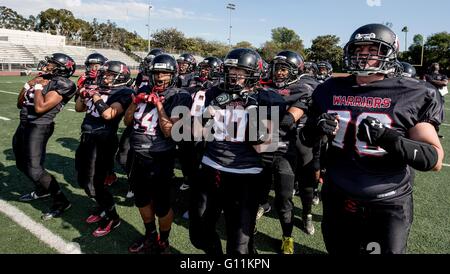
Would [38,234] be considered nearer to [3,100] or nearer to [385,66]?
[385,66]

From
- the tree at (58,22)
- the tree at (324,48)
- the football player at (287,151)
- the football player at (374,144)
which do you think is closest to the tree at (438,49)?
the tree at (324,48)

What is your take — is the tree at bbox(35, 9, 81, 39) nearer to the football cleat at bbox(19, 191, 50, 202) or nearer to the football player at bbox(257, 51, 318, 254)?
the football cleat at bbox(19, 191, 50, 202)

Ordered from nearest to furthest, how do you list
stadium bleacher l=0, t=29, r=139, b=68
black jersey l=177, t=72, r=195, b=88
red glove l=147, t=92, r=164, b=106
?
red glove l=147, t=92, r=164, b=106 < black jersey l=177, t=72, r=195, b=88 < stadium bleacher l=0, t=29, r=139, b=68

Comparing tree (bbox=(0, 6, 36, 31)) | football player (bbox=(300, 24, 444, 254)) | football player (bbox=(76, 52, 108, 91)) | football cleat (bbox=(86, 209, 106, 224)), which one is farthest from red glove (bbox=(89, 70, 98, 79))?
tree (bbox=(0, 6, 36, 31))

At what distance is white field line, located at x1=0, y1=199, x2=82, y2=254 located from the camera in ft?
12.1

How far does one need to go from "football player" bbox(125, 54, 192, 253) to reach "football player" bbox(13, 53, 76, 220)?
1.49m

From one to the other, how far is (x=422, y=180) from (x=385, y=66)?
485cm

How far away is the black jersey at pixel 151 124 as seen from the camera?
136 inches

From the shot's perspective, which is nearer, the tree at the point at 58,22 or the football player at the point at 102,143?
the football player at the point at 102,143

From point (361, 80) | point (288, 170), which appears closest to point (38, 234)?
point (288, 170)

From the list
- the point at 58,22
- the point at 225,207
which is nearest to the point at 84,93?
the point at 225,207

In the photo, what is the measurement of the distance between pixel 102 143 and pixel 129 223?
3.57 ft

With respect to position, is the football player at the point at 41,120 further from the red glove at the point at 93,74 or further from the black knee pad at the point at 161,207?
the black knee pad at the point at 161,207

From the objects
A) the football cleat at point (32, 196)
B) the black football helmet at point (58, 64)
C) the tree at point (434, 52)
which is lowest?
the football cleat at point (32, 196)
